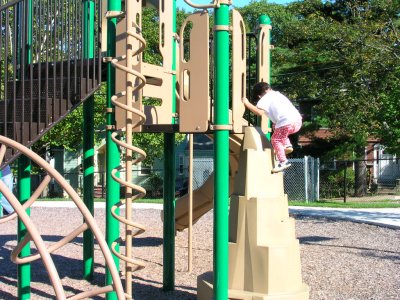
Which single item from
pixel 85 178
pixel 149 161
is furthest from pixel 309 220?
pixel 149 161

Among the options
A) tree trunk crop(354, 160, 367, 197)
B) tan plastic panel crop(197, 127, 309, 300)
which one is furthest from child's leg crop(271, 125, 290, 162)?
tree trunk crop(354, 160, 367, 197)

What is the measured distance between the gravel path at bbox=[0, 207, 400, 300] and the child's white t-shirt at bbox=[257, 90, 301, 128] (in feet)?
5.12

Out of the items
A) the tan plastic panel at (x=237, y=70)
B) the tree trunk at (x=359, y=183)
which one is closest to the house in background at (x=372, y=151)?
the tree trunk at (x=359, y=183)

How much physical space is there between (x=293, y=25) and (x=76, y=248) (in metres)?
17.9

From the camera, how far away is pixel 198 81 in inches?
195

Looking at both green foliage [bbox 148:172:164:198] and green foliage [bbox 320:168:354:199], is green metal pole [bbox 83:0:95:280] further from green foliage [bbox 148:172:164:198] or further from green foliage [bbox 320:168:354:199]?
green foliage [bbox 148:172:164:198]

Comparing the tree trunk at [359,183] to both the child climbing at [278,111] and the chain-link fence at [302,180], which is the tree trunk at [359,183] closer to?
the chain-link fence at [302,180]

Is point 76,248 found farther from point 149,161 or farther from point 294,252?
point 149,161

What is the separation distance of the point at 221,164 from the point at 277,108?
126 centimetres

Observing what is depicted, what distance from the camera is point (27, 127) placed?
4.86 meters

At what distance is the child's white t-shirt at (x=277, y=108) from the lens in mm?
5594

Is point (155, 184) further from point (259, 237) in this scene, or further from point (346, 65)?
point (259, 237)

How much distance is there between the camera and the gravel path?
257 inches

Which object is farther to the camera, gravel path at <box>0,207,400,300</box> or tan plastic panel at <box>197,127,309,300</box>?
gravel path at <box>0,207,400,300</box>
